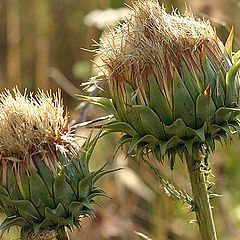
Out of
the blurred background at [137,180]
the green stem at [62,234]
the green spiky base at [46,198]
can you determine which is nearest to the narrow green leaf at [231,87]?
the green spiky base at [46,198]

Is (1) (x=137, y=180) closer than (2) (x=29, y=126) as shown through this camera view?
No

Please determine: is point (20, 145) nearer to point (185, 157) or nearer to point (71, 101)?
point (185, 157)

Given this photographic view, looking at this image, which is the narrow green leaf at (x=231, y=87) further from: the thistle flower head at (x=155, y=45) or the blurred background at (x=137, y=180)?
the blurred background at (x=137, y=180)

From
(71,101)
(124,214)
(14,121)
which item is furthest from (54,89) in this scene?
(14,121)

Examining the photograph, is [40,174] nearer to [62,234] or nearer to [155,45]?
[62,234]

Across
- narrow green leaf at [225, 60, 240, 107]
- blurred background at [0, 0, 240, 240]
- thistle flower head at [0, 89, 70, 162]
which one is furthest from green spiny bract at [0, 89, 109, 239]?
blurred background at [0, 0, 240, 240]

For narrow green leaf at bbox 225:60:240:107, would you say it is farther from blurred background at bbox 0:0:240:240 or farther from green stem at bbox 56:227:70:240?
blurred background at bbox 0:0:240:240

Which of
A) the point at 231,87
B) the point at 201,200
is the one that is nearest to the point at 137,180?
the point at 201,200
